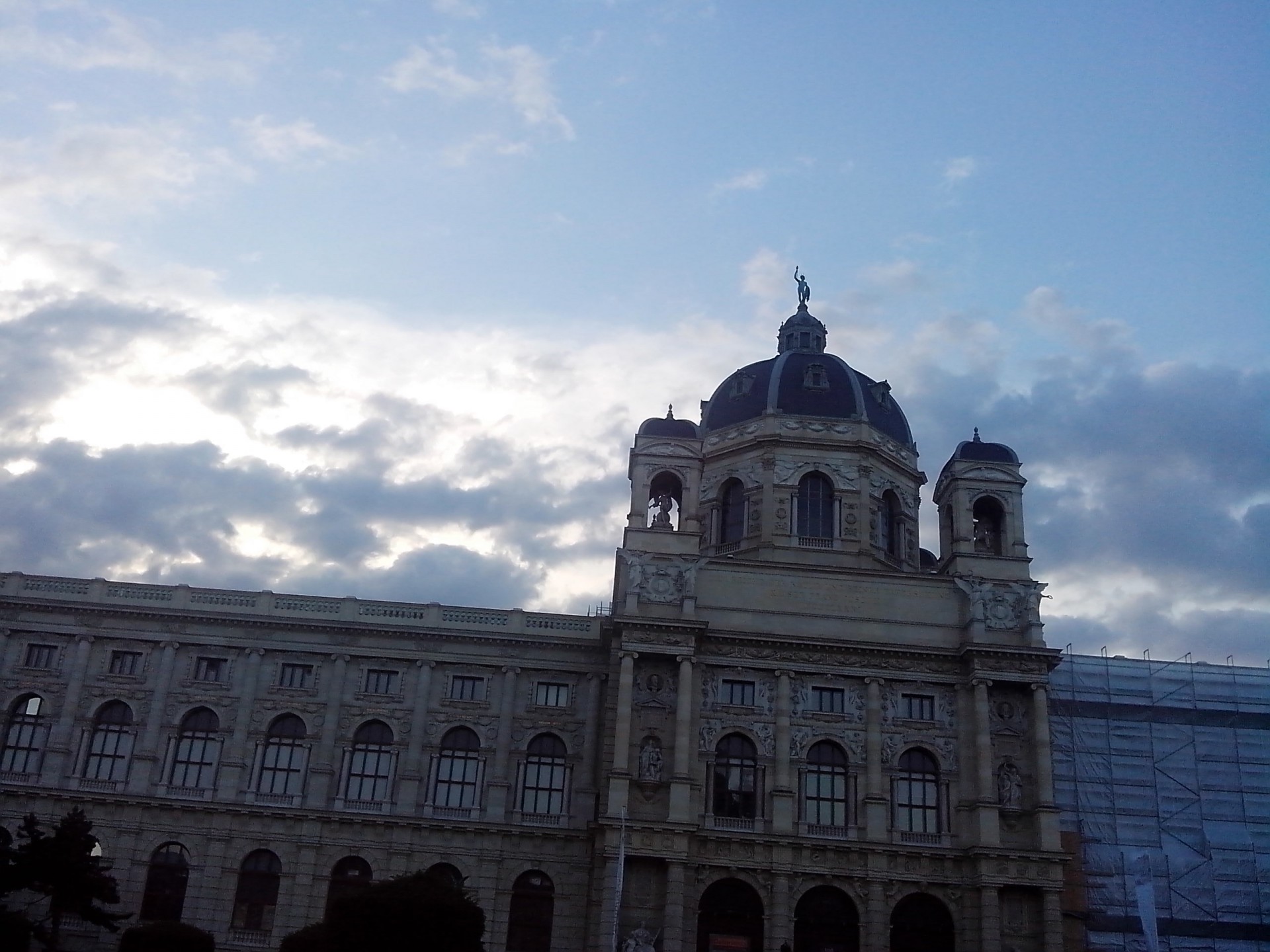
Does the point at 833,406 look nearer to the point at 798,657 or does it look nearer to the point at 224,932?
the point at 798,657

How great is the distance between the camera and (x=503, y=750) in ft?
185

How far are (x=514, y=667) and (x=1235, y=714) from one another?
32.7m

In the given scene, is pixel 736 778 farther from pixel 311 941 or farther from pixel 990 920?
pixel 311 941

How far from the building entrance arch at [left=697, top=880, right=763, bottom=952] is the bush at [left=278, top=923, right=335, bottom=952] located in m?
18.3

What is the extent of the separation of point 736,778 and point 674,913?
6.50m

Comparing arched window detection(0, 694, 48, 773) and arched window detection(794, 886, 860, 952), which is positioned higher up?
arched window detection(0, 694, 48, 773)

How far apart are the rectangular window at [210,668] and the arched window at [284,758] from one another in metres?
3.49

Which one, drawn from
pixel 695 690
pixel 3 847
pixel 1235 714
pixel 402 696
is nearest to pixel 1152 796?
pixel 1235 714

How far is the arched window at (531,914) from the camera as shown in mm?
53438

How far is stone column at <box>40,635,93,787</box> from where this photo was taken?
56.1m

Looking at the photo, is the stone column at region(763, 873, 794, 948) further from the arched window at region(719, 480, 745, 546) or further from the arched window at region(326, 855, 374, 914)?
the arched window at region(719, 480, 745, 546)

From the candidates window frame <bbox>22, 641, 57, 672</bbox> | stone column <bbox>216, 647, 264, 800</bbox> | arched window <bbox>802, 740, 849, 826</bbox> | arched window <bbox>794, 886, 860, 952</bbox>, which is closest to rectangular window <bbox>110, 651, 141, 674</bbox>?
window frame <bbox>22, 641, 57, 672</bbox>

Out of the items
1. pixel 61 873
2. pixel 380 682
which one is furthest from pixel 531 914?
pixel 61 873

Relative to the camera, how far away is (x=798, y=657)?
54.8 meters
